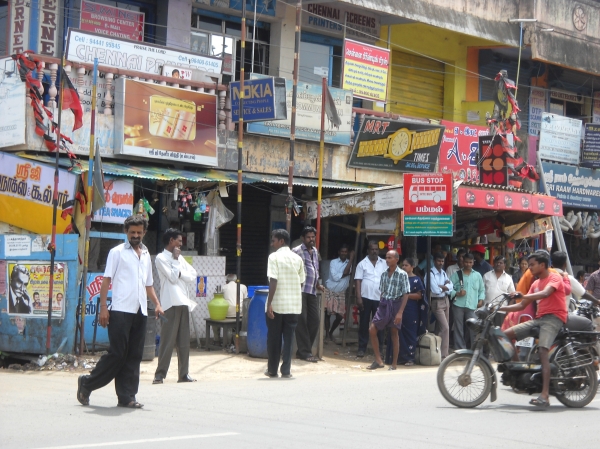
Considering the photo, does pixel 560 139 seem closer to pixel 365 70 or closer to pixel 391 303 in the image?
pixel 365 70

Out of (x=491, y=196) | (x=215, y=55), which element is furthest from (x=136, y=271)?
(x=215, y=55)

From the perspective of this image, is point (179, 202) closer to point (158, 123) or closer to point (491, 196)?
point (158, 123)

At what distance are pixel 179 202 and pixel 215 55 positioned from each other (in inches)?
140

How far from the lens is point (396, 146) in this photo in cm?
1831

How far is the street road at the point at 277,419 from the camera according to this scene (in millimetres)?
7227

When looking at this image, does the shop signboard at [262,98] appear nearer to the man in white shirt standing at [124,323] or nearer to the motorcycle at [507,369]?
the motorcycle at [507,369]

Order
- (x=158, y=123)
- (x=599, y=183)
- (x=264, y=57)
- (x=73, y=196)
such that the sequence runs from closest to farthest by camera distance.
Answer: (x=73, y=196) < (x=158, y=123) < (x=264, y=57) < (x=599, y=183)

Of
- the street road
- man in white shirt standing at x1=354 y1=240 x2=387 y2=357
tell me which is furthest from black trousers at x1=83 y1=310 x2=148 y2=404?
man in white shirt standing at x1=354 y1=240 x2=387 y2=357

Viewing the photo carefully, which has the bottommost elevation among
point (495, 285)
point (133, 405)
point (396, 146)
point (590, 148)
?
point (133, 405)

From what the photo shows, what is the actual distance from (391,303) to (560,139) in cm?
1089

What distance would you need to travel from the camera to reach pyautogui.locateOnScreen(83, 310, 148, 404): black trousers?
838 centimetres

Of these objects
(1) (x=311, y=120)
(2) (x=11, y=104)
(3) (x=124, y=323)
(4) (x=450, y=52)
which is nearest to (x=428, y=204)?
(1) (x=311, y=120)

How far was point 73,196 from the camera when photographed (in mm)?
12969

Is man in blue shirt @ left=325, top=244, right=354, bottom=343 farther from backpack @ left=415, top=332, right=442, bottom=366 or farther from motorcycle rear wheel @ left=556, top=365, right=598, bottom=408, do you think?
motorcycle rear wheel @ left=556, top=365, right=598, bottom=408
